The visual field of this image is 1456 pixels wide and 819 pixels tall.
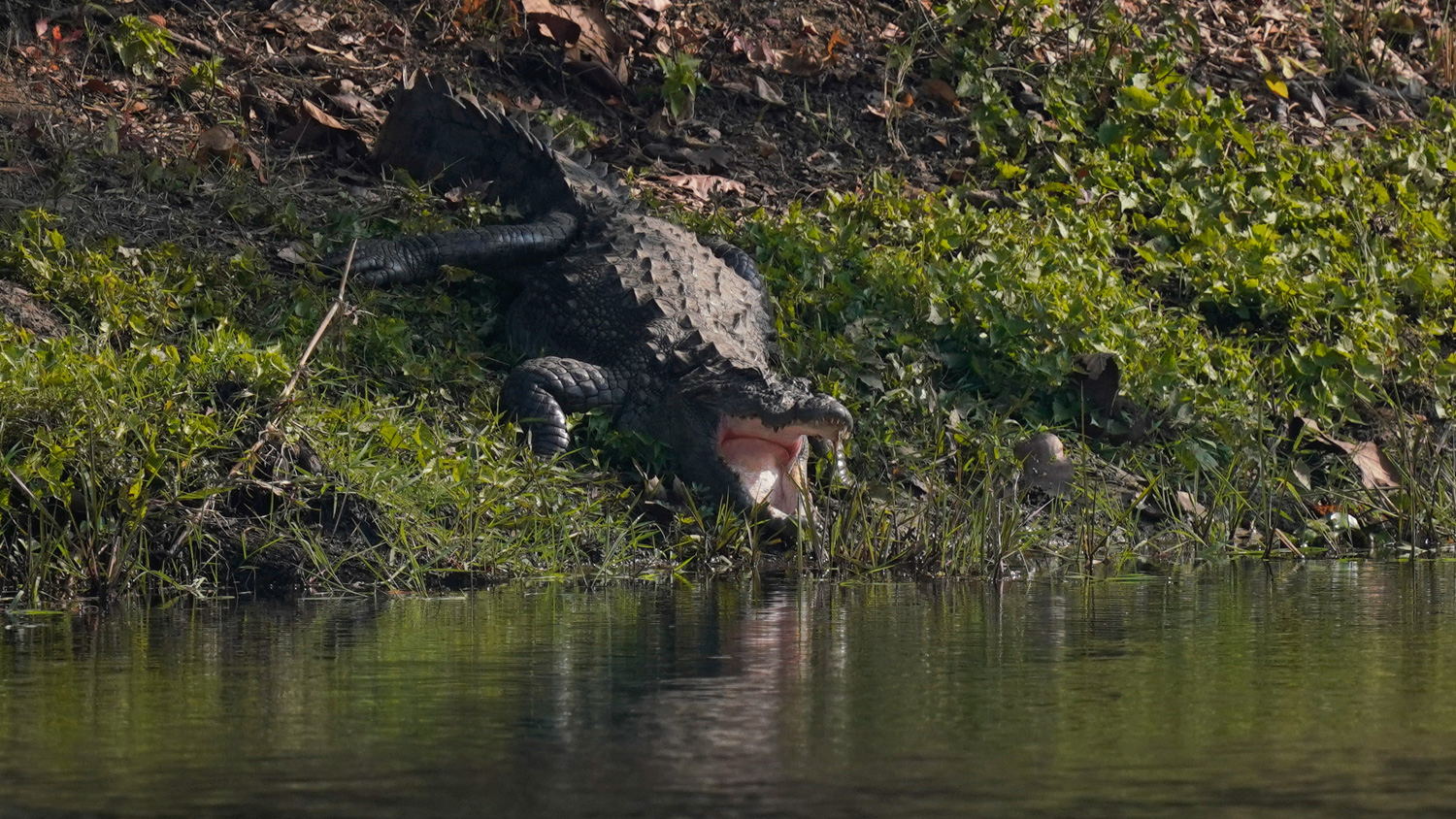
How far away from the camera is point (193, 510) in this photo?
17.1 ft

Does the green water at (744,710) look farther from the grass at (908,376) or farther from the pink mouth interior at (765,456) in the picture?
the pink mouth interior at (765,456)

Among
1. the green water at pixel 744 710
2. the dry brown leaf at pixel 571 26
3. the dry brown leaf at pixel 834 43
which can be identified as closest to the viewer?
the green water at pixel 744 710

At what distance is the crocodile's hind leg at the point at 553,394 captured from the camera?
22.0 feet

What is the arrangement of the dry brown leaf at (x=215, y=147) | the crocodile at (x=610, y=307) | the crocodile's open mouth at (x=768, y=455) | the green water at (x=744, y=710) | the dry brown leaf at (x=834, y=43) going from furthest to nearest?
the dry brown leaf at (x=834, y=43) → the dry brown leaf at (x=215, y=147) → the crocodile at (x=610, y=307) → the crocodile's open mouth at (x=768, y=455) → the green water at (x=744, y=710)

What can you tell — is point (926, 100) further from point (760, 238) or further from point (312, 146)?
point (312, 146)

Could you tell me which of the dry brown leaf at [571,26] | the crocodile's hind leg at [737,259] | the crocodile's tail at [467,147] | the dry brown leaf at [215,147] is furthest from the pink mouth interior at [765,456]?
the dry brown leaf at [571,26]

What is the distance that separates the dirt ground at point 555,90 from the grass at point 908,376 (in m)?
0.16

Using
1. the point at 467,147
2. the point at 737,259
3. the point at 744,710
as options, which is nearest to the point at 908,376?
the point at 737,259

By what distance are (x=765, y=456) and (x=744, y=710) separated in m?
3.77

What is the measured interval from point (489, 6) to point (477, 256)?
2607 millimetres

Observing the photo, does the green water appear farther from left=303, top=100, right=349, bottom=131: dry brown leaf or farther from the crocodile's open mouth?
left=303, top=100, right=349, bottom=131: dry brown leaf

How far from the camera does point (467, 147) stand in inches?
335

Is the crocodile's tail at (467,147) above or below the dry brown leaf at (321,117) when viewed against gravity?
below

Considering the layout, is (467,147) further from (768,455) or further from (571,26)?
(768,455)
